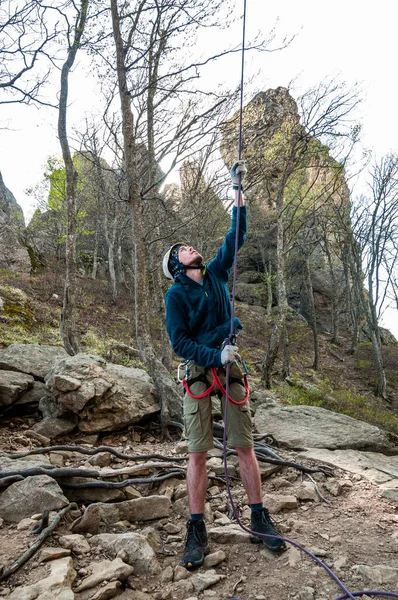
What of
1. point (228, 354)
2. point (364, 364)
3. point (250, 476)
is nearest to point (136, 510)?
point (250, 476)

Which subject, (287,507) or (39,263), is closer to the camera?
(287,507)

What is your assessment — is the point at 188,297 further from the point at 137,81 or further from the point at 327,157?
the point at 327,157

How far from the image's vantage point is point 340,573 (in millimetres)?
2605

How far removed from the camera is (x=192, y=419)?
3137 mm

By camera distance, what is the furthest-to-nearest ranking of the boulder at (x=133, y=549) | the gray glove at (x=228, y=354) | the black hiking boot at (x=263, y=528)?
the gray glove at (x=228, y=354)
the black hiking boot at (x=263, y=528)
the boulder at (x=133, y=549)

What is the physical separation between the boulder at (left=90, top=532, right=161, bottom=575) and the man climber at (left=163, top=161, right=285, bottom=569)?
241mm

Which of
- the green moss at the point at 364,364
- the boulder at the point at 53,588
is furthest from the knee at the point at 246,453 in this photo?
the green moss at the point at 364,364

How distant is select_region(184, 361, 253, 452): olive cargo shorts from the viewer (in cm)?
309

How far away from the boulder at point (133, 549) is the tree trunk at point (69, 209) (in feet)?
20.4

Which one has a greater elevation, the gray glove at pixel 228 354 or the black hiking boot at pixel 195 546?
the gray glove at pixel 228 354

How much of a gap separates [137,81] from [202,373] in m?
11.2

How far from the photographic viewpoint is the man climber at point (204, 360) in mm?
2973

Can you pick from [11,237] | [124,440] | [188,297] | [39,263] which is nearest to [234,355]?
[188,297]

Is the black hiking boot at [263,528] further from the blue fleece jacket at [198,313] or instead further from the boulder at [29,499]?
the boulder at [29,499]
